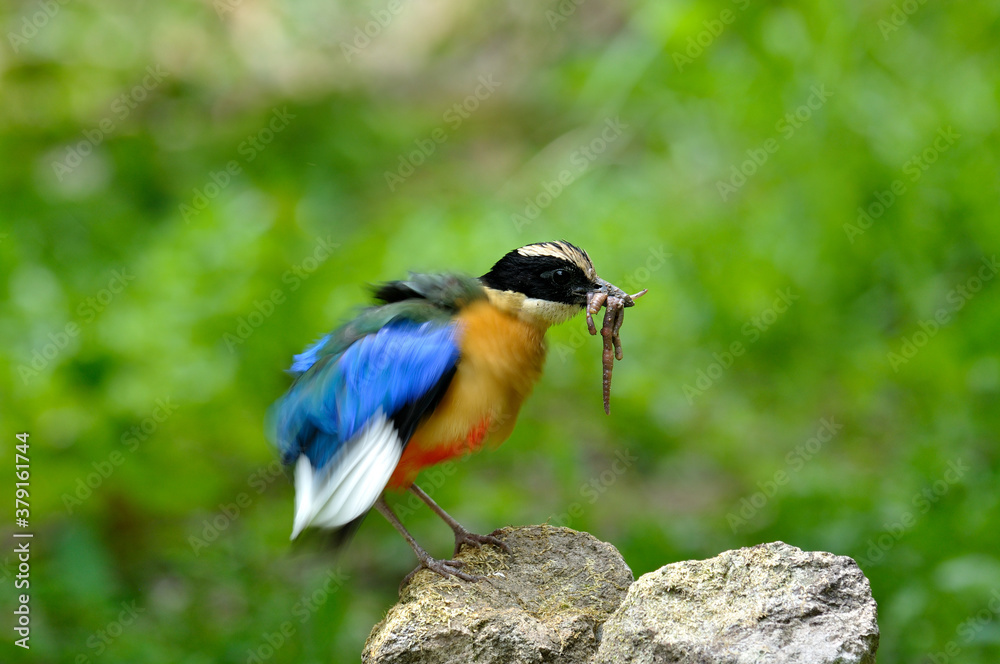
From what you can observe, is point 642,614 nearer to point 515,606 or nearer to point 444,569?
point 515,606

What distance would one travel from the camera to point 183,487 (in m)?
6.11

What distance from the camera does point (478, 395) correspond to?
390 centimetres

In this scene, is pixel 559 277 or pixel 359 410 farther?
pixel 559 277

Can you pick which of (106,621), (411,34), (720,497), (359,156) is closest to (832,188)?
(720,497)

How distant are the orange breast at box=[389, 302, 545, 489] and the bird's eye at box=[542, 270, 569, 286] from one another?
22 cm

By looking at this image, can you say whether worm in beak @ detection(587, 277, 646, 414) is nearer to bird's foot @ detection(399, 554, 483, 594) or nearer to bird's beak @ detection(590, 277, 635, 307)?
bird's beak @ detection(590, 277, 635, 307)

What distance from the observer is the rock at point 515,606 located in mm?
3338

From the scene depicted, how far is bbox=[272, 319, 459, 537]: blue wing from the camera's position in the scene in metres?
3.61

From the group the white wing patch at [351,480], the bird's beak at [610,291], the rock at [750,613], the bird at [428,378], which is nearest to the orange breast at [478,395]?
the bird at [428,378]

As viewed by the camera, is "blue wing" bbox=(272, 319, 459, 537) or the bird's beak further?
the bird's beak

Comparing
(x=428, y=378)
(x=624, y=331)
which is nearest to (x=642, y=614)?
(x=428, y=378)

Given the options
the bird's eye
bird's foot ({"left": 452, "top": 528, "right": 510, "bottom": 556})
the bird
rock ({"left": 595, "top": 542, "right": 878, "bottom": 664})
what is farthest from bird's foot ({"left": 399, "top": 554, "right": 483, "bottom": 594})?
the bird's eye

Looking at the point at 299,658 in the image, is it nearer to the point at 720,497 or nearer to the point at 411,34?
the point at 720,497

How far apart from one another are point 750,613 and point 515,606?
89cm
